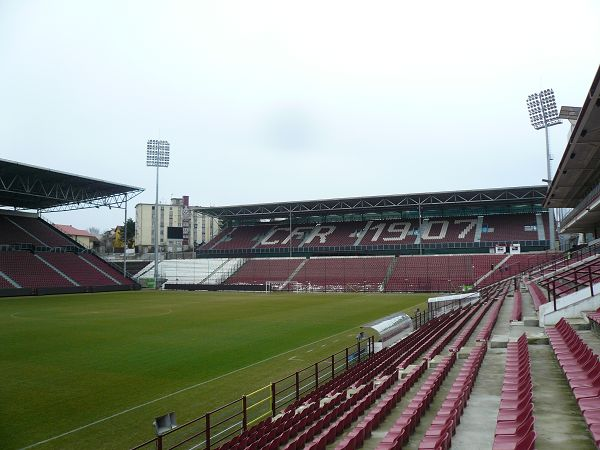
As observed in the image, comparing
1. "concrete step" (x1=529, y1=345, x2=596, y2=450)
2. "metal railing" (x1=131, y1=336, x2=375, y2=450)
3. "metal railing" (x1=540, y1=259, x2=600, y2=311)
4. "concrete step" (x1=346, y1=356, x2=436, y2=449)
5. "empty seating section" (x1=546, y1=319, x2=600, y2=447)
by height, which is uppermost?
"metal railing" (x1=540, y1=259, x2=600, y2=311)

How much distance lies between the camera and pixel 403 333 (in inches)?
733

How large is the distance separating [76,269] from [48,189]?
9442mm

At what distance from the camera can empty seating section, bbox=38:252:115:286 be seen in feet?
169

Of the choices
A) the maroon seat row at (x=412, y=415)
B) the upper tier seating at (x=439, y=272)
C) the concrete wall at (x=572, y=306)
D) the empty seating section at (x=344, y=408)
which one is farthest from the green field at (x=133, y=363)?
the upper tier seating at (x=439, y=272)

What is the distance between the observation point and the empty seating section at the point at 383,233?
58.5m

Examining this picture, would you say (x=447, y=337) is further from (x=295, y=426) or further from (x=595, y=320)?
(x=295, y=426)

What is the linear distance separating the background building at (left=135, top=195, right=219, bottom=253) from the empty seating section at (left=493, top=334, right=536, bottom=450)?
4078 inches

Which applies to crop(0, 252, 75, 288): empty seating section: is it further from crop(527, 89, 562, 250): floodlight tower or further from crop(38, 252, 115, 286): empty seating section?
crop(527, 89, 562, 250): floodlight tower

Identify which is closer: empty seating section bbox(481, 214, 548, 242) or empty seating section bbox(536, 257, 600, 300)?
empty seating section bbox(536, 257, 600, 300)

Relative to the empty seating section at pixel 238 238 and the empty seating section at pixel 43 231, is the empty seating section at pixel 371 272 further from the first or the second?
the empty seating section at pixel 43 231

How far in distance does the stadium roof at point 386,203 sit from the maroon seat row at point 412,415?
51362 mm

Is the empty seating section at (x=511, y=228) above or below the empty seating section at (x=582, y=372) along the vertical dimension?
above

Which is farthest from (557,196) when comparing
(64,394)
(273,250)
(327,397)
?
(273,250)

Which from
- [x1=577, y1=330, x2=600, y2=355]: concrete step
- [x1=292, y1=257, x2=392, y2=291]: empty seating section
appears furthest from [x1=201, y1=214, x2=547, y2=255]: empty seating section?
[x1=577, y1=330, x2=600, y2=355]: concrete step
